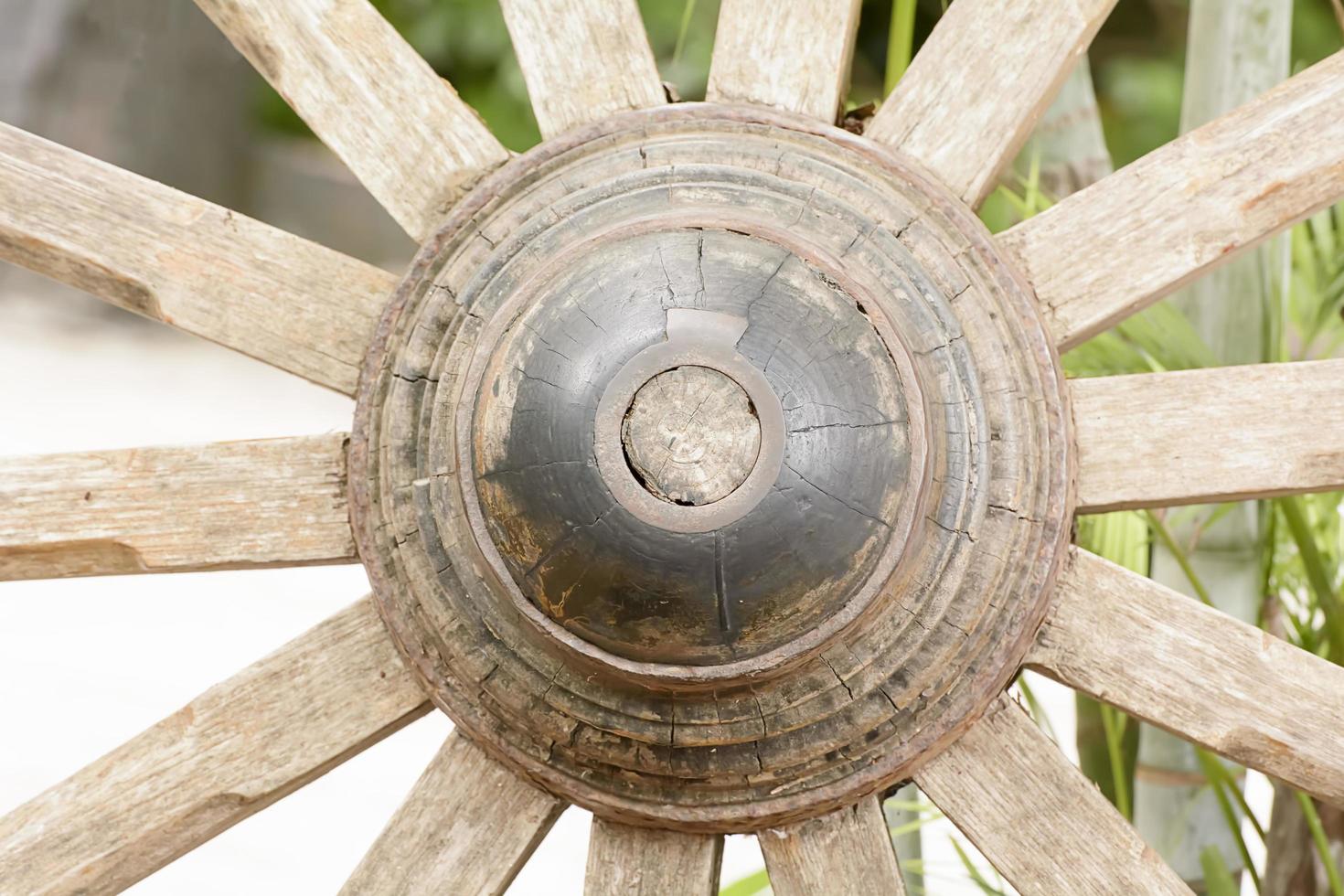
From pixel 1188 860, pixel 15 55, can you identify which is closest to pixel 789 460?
pixel 1188 860

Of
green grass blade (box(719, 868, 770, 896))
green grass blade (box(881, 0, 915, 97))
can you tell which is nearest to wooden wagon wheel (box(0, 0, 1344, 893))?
green grass blade (box(881, 0, 915, 97))

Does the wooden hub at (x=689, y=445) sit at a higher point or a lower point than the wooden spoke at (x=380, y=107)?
lower

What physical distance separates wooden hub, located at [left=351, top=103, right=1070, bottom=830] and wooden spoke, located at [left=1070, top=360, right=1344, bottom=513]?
0.12 ft

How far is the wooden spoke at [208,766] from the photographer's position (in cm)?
75

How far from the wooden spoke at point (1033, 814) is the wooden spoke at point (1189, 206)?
10.2 inches

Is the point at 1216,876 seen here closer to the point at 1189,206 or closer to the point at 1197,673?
the point at 1197,673

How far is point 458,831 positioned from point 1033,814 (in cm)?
37

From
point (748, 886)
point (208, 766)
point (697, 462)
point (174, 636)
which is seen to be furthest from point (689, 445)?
point (174, 636)

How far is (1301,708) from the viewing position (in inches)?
27.7

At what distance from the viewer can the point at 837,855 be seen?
72 cm

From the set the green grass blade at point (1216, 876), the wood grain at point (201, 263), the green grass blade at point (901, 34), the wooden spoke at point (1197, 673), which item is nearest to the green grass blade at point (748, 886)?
the green grass blade at point (1216, 876)

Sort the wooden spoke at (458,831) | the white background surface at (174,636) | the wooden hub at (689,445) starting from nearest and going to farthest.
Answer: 1. the wooden hub at (689,445)
2. the wooden spoke at (458,831)
3. the white background surface at (174,636)

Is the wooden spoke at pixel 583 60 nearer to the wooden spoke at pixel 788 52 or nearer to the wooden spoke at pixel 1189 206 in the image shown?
the wooden spoke at pixel 788 52

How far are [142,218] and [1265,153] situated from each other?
28.9 inches
